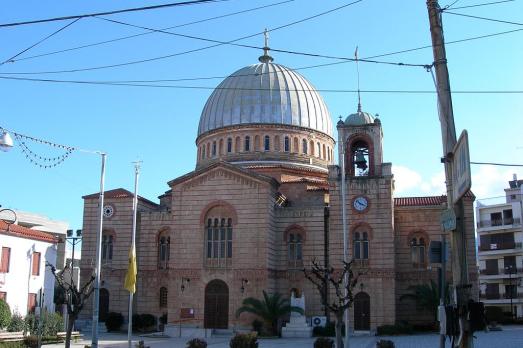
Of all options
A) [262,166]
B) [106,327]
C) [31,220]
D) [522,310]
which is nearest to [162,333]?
[106,327]

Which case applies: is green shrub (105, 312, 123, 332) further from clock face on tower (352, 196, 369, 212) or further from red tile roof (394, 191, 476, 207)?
red tile roof (394, 191, 476, 207)

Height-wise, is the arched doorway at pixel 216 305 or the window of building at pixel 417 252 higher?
the window of building at pixel 417 252

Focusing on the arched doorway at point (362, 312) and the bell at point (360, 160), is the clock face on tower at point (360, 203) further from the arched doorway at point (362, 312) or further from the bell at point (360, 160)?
the arched doorway at point (362, 312)

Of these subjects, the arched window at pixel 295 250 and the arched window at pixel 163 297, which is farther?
the arched window at pixel 163 297

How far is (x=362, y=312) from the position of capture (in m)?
41.7

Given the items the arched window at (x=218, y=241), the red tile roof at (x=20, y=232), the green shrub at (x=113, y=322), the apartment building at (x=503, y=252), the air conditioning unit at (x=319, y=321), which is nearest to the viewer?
the red tile roof at (x=20, y=232)

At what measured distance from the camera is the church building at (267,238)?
4216cm

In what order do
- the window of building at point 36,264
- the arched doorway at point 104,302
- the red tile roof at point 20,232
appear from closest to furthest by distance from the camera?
the red tile roof at point 20,232 → the window of building at point 36,264 → the arched doorway at point 104,302

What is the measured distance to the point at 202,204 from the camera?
147ft

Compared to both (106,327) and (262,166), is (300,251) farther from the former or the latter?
(106,327)

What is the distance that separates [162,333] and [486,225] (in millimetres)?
42272

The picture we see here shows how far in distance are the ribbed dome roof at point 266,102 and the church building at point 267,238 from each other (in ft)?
16.9

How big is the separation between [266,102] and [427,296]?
21326 mm

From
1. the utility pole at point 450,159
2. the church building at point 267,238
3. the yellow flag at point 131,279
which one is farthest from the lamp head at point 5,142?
the church building at point 267,238
